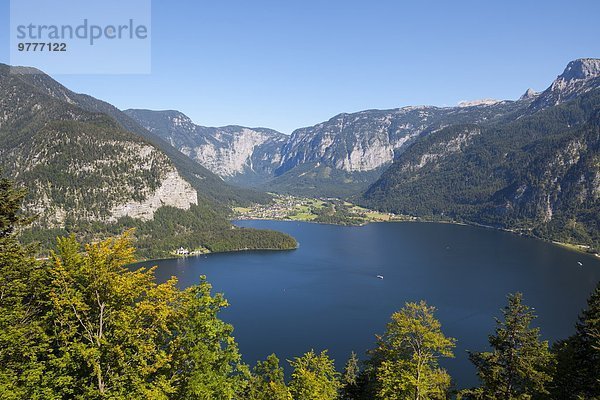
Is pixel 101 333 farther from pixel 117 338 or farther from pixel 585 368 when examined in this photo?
pixel 585 368

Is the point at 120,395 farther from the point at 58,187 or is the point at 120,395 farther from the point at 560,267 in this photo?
the point at 58,187

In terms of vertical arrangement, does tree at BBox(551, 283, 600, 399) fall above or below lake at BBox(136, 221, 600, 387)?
above

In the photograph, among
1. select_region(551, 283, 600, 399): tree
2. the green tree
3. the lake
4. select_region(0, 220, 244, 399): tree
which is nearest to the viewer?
the green tree

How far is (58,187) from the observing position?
648 ft

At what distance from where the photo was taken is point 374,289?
413ft

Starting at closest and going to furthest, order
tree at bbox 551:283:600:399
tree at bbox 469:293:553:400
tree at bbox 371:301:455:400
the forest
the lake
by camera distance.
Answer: the forest → tree at bbox 551:283:600:399 → tree at bbox 469:293:553:400 → tree at bbox 371:301:455:400 → the lake

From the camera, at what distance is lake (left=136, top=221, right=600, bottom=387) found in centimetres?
8731

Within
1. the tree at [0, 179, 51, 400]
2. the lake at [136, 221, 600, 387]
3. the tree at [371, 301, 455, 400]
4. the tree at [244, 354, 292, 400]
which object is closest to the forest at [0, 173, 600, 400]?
the tree at [0, 179, 51, 400]

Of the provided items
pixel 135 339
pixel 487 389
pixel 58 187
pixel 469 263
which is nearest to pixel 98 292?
pixel 135 339

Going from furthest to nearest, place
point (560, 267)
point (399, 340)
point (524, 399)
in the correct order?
1. point (560, 267)
2. point (399, 340)
3. point (524, 399)

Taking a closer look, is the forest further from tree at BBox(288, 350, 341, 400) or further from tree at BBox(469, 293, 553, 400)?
tree at BBox(288, 350, 341, 400)

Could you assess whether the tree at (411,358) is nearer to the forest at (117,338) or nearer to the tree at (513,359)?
the forest at (117,338)

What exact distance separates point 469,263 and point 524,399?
479 ft

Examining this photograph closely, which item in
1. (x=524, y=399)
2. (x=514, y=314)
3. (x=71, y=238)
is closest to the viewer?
(x=71, y=238)
